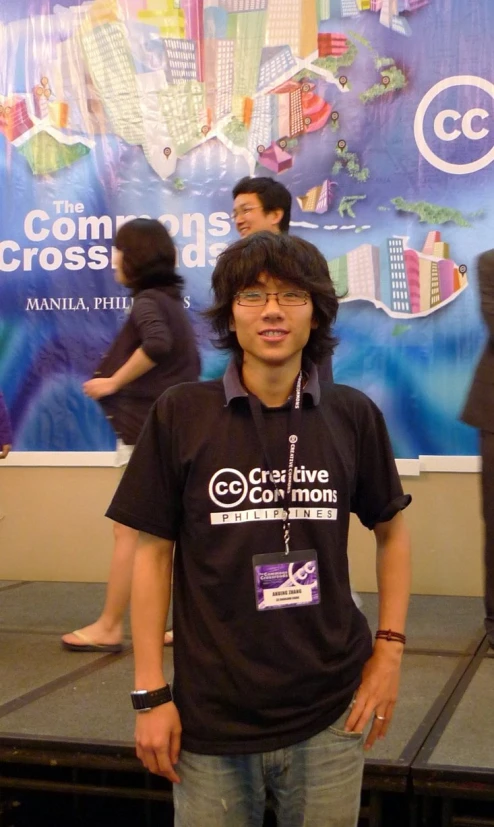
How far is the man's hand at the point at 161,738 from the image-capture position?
5.25ft

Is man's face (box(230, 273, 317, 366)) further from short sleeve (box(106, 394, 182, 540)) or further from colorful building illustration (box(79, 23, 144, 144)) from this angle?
colorful building illustration (box(79, 23, 144, 144))

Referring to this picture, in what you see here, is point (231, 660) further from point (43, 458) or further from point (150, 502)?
point (43, 458)

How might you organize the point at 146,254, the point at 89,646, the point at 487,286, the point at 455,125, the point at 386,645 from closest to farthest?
the point at 386,645 → the point at 487,286 → the point at 146,254 → the point at 89,646 → the point at 455,125

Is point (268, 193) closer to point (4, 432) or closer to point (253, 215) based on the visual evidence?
point (253, 215)

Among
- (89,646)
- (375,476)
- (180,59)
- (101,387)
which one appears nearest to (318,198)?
(180,59)

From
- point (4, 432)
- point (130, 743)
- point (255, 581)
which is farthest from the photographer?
point (4, 432)

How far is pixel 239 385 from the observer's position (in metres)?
1.67

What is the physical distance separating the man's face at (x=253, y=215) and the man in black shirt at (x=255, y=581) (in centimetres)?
182

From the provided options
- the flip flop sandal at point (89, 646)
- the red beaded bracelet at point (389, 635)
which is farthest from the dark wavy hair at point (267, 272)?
the flip flop sandal at point (89, 646)

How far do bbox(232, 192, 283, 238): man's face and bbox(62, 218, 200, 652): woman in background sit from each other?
28 cm

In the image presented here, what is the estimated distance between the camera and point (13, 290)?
528 centimetres

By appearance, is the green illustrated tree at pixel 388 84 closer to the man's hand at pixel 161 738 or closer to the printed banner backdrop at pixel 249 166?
the printed banner backdrop at pixel 249 166

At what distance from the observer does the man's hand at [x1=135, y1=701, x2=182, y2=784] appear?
5.25ft

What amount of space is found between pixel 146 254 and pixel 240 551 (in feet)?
7.06
